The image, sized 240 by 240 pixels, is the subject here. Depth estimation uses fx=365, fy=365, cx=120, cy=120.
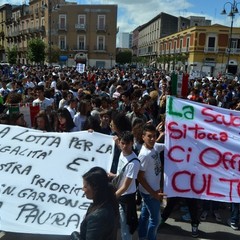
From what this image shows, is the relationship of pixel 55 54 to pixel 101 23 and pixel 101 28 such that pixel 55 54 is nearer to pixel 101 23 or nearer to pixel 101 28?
pixel 101 28

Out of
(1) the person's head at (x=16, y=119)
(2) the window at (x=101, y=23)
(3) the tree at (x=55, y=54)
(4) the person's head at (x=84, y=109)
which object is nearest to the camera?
(1) the person's head at (x=16, y=119)

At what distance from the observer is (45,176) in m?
3.93

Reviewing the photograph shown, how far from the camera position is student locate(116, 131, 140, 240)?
3.61 metres

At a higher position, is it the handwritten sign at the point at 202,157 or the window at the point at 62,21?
the window at the point at 62,21

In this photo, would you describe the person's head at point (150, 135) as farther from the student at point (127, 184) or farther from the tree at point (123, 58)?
the tree at point (123, 58)

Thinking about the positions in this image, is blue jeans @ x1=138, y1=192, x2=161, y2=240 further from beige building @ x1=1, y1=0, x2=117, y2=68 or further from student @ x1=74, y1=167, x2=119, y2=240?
beige building @ x1=1, y1=0, x2=117, y2=68

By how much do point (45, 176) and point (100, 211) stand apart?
5.07ft

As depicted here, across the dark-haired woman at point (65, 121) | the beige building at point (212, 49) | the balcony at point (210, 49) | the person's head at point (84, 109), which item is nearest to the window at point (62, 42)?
the beige building at point (212, 49)

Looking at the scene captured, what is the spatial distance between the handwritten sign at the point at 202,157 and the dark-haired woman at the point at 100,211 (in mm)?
1586

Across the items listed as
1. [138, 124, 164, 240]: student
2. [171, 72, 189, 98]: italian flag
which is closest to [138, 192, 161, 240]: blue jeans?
[138, 124, 164, 240]: student

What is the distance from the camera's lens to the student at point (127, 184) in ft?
11.8

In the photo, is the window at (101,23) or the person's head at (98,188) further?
the window at (101,23)

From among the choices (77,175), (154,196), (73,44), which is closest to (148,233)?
(154,196)

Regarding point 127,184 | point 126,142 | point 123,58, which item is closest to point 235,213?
point 127,184
